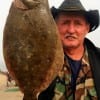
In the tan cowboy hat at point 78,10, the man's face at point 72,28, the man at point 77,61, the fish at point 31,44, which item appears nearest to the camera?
the fish at point 31,44

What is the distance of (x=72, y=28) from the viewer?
4609 millimetres

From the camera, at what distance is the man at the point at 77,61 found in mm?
4762

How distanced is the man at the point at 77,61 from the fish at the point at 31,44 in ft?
4.80

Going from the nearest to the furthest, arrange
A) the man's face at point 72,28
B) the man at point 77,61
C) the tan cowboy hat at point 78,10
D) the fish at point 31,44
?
the fish at point 31,44, the man's face at point 72,28, the man at point 77,61, the tan cowboy hat at point 78,10

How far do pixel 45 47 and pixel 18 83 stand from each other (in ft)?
1.20

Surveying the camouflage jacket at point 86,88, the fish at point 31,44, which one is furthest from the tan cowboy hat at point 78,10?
the fish at point 31,44

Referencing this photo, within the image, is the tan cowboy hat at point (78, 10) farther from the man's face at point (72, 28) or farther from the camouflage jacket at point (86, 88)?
the camouflage jacket at point (86, 88)

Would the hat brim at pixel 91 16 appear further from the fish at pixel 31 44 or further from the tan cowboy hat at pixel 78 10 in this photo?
the fish at pixel 31 44

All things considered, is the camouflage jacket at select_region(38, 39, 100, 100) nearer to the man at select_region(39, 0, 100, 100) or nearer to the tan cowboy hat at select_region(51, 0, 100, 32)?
the man at select_region(39, 0, 100, 100)

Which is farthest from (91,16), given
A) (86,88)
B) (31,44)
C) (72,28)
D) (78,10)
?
(31,44)

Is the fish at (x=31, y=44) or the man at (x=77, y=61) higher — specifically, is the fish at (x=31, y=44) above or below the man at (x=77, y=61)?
above

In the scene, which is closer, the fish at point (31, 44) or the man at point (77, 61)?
the fish at point (31, 44)

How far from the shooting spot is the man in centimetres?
476

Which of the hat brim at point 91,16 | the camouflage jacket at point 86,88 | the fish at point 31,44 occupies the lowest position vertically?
the camouflage jacket at point 86,88
